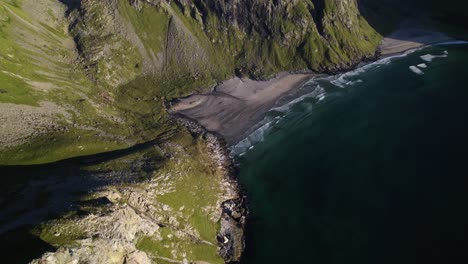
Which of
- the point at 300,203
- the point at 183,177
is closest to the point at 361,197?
the point at 300,203

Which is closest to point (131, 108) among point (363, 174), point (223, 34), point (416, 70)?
point (223, 34)

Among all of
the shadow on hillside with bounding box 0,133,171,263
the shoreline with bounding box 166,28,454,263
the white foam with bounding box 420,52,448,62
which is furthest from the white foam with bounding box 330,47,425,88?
the shadow on hillside with bounding box 0,133,171,263

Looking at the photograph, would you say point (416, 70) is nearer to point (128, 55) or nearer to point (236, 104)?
point (236, 104)

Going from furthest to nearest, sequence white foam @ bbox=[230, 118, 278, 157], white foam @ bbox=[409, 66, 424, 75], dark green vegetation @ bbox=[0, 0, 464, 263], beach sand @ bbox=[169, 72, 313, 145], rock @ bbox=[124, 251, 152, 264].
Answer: white foam @ bbox=[409, 66, 424, 75] → beach sand @ bbox=[169, 72, 313, 145] → white foam @ bbox=[230, 118, 278, 157] → dark green vegetation @ bbox=[0, 0, 464, 263] → rock @ bbox=[124, 251, 152, 264]

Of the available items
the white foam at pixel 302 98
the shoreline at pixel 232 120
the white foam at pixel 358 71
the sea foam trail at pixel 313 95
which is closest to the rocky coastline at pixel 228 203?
the shoreline at pixel 232 120

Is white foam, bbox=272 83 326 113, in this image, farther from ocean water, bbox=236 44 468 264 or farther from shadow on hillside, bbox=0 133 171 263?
shadow on hillside, bbox=0 133 171 263
